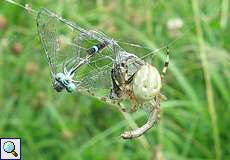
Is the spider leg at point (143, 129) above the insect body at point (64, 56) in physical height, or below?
below

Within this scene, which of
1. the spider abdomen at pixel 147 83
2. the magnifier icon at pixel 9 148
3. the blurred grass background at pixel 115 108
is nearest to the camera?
the spider abdomen at pixel 147 83

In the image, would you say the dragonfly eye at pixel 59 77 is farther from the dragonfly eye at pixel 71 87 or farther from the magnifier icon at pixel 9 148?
the magnifier icon at pixel 9 148

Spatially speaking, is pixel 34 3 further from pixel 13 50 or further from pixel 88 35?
pixel 88 35

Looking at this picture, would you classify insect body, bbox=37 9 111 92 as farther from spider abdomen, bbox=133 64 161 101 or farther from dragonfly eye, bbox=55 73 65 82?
spider abdomen, bbox=133 64 161 101

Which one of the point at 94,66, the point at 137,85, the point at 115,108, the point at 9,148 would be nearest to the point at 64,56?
the point at 94,66

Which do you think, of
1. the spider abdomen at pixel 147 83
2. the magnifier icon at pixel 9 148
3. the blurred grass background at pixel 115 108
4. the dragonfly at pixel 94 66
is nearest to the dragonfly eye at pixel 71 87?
the dragonfly at pixel 94 66

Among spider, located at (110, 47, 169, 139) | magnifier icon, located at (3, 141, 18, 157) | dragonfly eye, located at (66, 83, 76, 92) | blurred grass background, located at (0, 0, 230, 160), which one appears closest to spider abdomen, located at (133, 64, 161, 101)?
spider, located at (110, 47, 169, 139)
